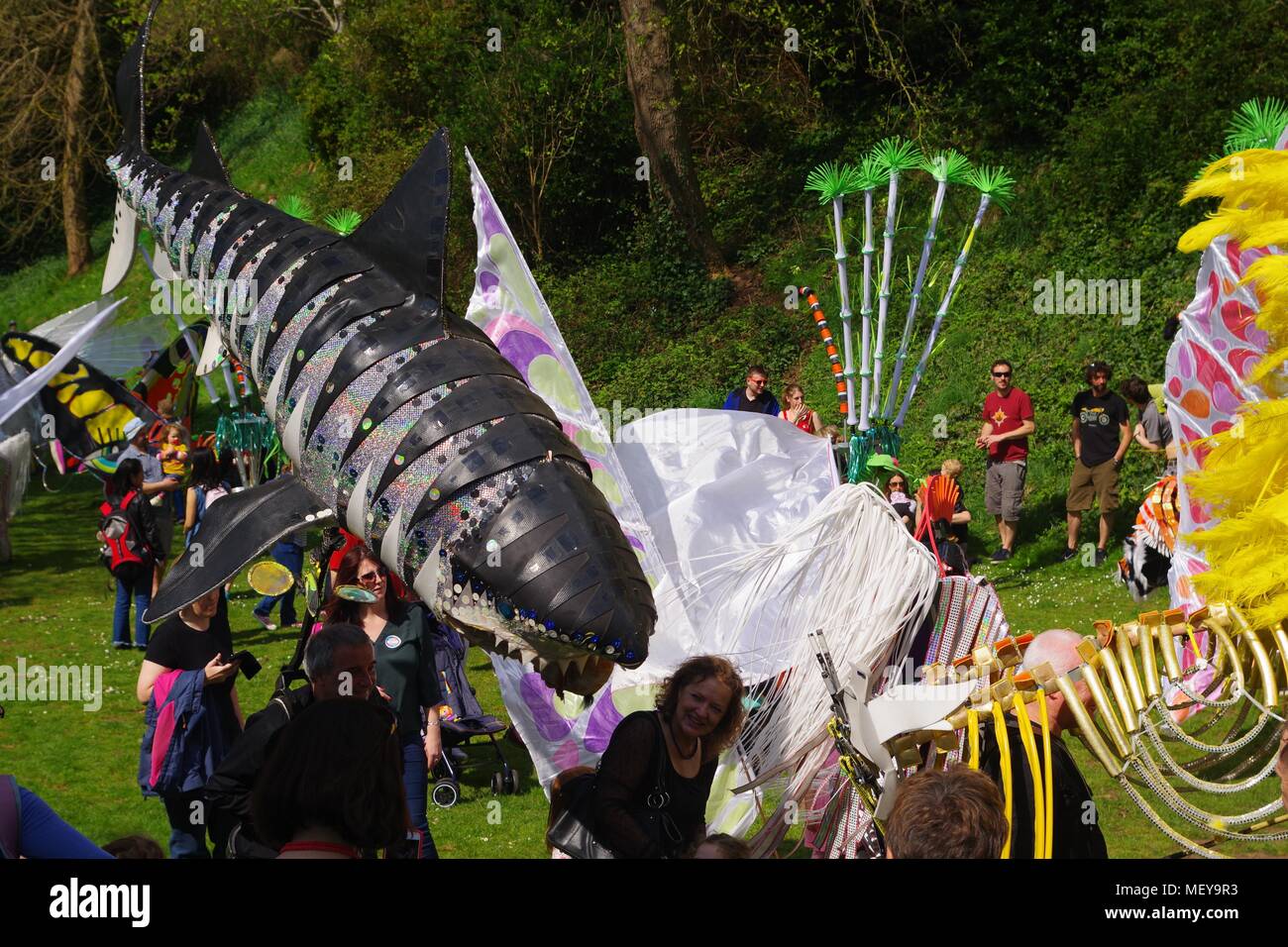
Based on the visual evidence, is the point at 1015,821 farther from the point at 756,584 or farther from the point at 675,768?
the point at 756,584

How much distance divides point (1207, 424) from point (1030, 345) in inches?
389

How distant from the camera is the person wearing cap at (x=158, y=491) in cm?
1095

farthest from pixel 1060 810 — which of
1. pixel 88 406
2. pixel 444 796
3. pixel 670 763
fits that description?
pixel 88 406

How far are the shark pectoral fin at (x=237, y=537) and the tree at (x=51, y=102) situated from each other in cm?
2245

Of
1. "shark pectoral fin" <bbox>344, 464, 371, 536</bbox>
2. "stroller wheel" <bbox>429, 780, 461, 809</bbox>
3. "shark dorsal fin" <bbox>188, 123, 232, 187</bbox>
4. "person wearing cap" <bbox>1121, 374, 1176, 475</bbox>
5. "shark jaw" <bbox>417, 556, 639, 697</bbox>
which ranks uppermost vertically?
"shark dorsal fin" <bbox>188, 123, 232, 187</bbox>

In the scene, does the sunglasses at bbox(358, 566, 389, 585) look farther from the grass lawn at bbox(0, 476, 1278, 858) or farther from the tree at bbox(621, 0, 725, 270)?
the tree at bbox(621, 0, 725, 270)

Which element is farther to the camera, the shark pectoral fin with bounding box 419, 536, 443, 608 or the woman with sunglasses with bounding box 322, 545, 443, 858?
the woman with sunglasses with bounding box 322, 545, 443, 858

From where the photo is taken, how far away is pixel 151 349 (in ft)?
62.1

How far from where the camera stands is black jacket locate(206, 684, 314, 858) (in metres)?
4.15

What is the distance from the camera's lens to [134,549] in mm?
10453

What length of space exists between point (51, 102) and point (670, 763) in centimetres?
2815

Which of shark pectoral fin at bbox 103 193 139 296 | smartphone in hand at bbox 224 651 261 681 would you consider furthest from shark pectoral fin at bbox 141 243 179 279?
smartphone in hand at bbox 224 651 261 681

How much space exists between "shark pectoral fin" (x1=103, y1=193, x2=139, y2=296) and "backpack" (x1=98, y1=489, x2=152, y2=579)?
3.02 metres
